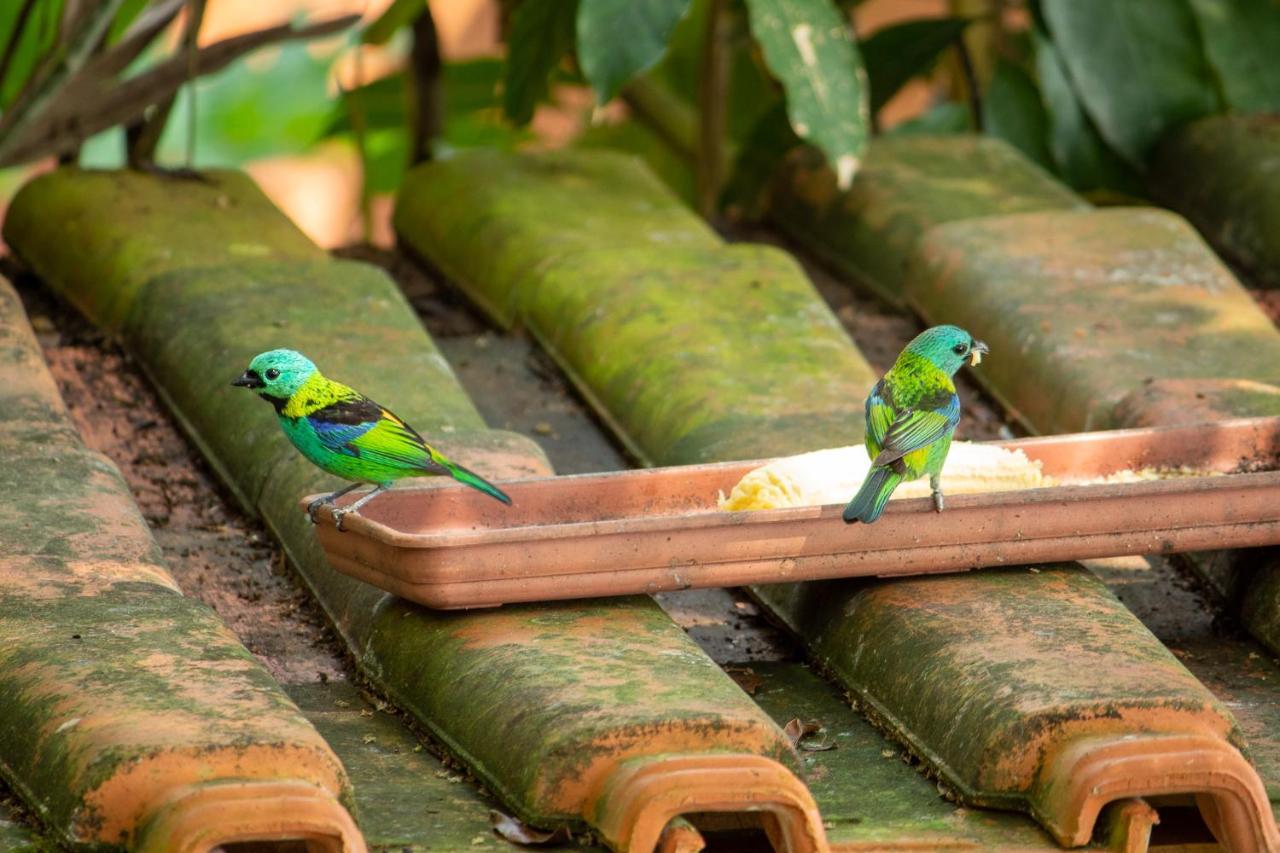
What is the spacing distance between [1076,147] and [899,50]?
655mm

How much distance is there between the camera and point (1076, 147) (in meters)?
6.78

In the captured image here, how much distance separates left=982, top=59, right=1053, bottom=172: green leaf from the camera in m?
6.98

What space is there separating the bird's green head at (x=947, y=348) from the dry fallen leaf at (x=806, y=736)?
27.1 inches

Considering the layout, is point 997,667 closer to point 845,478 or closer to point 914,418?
point 914,418

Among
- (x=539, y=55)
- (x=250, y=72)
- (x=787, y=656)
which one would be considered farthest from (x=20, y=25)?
(x=250, y=72)

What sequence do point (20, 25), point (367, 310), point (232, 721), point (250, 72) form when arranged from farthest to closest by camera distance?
point (250, 72) < point (20, 25) < point (367, 310) < point (232, 721)

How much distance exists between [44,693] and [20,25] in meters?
3.10

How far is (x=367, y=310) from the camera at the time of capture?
5.03 metres

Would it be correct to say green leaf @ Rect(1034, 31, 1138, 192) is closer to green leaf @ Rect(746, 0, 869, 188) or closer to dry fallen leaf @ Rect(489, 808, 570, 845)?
green leaf @ Rect(746, 0, 869, 188)

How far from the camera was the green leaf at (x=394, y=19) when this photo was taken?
6.67m

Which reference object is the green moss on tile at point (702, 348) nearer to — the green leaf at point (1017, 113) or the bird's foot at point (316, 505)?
the bird's foot at point (316, 505)

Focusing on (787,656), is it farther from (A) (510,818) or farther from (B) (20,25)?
(B) (20,25)

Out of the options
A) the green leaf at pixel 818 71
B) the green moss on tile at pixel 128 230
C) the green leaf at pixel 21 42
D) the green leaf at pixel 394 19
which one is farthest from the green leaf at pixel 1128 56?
the green leaf at pixel 21 42

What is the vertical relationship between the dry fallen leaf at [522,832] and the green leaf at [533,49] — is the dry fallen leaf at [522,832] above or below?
below
